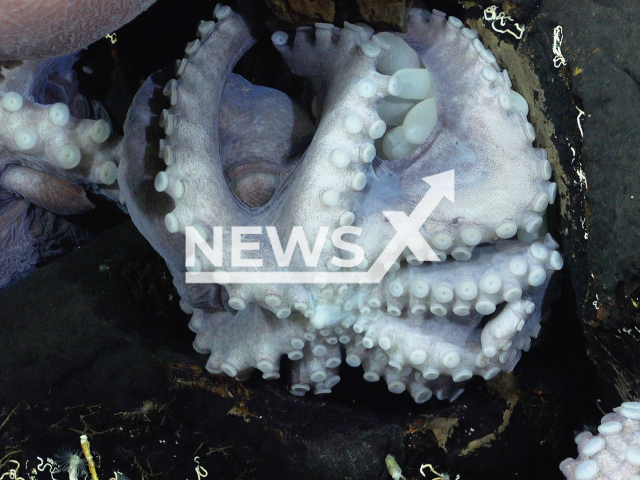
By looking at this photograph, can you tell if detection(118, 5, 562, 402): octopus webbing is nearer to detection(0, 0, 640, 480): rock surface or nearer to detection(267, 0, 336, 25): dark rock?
detection(267, 0, 336, 25): dark rock

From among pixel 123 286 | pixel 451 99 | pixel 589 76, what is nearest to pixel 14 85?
pixel 123 286

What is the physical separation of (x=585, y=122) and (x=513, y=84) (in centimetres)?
31

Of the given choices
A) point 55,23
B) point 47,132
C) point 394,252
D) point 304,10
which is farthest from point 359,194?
point 47,132

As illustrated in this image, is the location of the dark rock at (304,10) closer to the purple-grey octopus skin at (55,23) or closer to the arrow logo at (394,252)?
the purple-grey octopus skin at (55,23)

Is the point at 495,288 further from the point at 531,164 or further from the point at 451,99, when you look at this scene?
the point at 451,99

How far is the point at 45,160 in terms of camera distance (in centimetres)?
159

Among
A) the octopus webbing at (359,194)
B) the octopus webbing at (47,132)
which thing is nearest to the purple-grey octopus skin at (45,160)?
the octopus webbing at (47,132)

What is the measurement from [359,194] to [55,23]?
729 mm

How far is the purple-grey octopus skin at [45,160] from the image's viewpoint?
151cm

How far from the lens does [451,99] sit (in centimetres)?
149

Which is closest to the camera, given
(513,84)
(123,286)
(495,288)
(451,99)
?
(495,288)

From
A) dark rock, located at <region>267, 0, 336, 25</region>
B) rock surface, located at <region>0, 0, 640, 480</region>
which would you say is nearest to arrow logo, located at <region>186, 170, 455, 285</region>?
rock surface, located at <region>0, 0, 640, 480</region>

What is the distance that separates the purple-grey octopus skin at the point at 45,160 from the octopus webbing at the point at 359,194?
207mm

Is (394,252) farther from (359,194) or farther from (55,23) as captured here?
(55,23)
